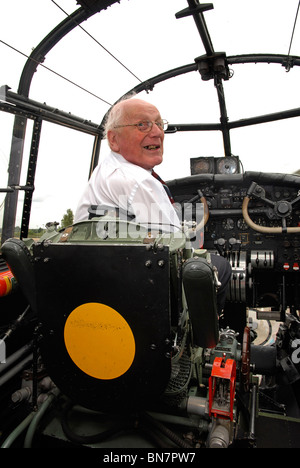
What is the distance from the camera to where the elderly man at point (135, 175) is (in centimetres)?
112

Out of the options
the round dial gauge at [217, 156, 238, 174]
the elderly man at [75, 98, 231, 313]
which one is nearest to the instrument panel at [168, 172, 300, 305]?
the round dial gauge at [217, 156, 238, 174]

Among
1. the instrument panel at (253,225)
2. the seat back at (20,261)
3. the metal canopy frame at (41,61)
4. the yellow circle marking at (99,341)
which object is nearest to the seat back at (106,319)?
the yellow circle marking at (99,341)

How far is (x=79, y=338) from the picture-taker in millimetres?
997

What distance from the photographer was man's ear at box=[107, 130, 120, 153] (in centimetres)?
139

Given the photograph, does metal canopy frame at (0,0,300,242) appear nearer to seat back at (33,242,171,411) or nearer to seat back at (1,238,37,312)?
seat back at (1,238,37,312)

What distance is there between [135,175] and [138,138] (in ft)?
0.94

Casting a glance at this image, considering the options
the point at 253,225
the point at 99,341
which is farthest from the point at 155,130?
the point at 253,225

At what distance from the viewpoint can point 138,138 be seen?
1.34 meters

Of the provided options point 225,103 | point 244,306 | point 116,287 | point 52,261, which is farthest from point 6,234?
point 225,103

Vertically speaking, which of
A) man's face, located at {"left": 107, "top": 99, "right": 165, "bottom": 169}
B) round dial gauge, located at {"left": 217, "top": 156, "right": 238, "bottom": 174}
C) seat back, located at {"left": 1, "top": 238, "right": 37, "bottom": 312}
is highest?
round dial gauge, located at {"left": 217, "top": 156, "right": 238, "bottom": 174}

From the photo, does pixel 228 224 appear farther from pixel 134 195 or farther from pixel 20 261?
pixel 20 261

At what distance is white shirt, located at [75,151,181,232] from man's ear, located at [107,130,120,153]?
0.21 metres

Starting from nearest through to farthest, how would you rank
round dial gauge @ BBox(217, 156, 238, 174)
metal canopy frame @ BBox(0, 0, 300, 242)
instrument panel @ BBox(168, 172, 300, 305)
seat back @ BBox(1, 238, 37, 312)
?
seat back @ BBox(1, 238, 37, 312) < metal canopy frame @ BBox(0, 0, 300, 242) < instrument panel @ BBox(168, 172, 300, 305) < round dial gauge @ BBox(217, 156, 238, 174)
